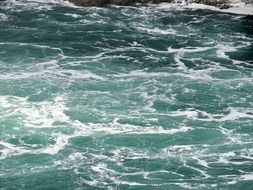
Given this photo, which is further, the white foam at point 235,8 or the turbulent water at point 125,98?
the white foam at point 235,8

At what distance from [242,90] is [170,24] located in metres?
16.3

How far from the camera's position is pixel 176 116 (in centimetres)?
4022

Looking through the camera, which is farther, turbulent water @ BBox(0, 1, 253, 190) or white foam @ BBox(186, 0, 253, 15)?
white foam @ BBox(186, 0, 253, 15)

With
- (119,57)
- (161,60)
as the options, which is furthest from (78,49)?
(161,60)

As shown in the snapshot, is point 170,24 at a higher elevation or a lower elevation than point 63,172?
higher

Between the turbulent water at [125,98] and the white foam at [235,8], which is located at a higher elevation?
the white foam at [235,8]

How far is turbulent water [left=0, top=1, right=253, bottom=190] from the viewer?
1322 inches

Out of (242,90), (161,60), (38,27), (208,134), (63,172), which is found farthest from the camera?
(38,27)

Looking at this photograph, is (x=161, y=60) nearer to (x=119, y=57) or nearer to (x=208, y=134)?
(x=119, y=57)

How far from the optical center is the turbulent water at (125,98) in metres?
33.6

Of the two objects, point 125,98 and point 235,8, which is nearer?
point 125,98

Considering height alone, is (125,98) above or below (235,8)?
below

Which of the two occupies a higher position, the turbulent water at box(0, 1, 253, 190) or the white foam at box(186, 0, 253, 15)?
the white foam at box(186, 0, 253, 15)

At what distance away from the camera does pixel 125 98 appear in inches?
1679
